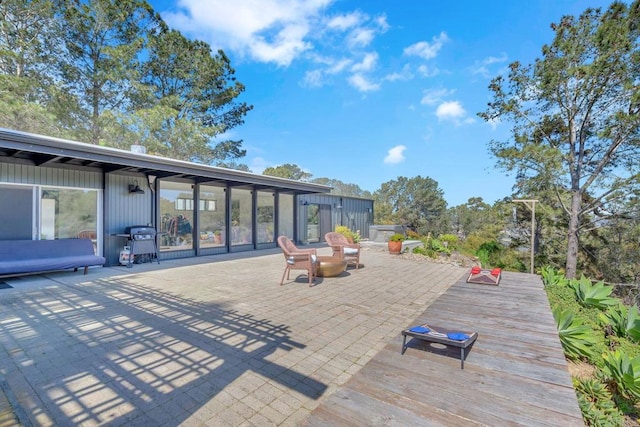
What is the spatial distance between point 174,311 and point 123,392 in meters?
1.82

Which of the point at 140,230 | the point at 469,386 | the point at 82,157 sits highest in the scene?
the point at 82,157

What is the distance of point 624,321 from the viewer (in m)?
3.95

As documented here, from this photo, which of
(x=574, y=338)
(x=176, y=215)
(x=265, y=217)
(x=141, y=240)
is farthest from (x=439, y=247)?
(x=141, y=240)

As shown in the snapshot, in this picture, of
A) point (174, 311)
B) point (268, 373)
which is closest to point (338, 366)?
point (268, 373)

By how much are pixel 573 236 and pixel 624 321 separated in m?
6.97

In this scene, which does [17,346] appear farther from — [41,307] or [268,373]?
[268,373]

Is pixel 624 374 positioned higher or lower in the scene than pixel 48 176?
lower

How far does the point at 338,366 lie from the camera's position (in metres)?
2.52

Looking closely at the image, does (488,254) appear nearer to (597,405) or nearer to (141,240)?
(597,405)

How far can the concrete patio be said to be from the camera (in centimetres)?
196

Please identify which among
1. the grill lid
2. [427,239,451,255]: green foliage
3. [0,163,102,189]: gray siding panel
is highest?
[0,163,102,189]: gray siding panel

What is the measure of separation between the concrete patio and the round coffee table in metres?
0.36

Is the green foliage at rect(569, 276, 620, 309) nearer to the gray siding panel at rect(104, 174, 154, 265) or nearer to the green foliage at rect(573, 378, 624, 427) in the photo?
the green foliage at rect(573, 378, 624, 427)

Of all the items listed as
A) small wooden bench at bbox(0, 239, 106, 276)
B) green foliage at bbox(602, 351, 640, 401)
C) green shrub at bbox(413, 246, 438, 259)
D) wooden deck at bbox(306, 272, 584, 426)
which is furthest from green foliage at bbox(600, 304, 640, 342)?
small wooden bench at bbox(0, 239, 106, 276)
